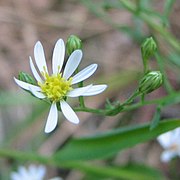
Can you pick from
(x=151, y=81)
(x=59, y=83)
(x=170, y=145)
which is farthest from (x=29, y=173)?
(x=151, y=81)

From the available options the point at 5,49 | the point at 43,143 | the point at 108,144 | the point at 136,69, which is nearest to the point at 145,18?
the point at 108,144

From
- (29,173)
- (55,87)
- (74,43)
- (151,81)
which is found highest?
(29,173)

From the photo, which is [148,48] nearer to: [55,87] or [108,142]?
[55,87]

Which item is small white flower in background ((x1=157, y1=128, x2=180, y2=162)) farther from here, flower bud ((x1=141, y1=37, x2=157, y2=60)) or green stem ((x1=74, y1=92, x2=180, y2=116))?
flower bud ((x1=141, y1=37, x2=157, y2=60))

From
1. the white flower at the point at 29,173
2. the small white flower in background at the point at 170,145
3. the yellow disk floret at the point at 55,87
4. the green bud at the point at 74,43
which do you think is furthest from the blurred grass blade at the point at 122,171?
the green bud at the point at 74,43

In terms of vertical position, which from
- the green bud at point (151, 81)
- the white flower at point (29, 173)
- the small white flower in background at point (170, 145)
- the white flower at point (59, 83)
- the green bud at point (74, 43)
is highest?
the white flower at point (29, 173)

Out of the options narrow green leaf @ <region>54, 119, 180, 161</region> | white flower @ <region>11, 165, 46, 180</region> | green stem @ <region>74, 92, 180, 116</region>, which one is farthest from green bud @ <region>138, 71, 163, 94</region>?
white flower @ <region>11, 165, 46, 180</region>

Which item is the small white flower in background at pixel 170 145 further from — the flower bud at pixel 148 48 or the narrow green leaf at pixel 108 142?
the flower bud at pixel 148 48
